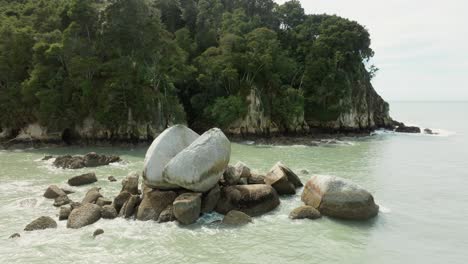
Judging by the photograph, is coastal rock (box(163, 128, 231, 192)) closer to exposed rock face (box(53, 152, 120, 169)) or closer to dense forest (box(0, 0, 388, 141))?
exposed rock face (box(53, 152, 120, 169))

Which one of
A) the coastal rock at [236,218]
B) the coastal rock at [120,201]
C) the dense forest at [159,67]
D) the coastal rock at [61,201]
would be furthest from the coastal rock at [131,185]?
the dense forest at [159,67]

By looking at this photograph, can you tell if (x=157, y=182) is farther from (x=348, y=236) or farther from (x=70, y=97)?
(x=70, y=97)

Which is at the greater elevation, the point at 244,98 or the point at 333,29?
the point at 333,29

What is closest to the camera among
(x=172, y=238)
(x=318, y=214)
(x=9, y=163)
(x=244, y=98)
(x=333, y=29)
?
(x=172, y=238)

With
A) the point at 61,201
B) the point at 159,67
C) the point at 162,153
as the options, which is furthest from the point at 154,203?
the point at 159,67

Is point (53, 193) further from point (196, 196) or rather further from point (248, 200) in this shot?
point (248, 200)

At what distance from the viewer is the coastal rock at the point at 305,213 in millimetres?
11875

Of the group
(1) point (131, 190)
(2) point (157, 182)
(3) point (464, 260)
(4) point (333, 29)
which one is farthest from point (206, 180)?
(4) point (333, 29)

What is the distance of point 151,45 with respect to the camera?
32.2 metres

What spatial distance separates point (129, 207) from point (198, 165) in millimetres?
2875

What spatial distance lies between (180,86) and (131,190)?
30.2 m

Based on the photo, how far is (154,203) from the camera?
12.0 meters

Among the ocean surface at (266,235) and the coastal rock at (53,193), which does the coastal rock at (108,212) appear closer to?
the ocean surface at (266,235)

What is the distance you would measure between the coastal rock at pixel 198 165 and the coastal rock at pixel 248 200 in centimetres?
74
